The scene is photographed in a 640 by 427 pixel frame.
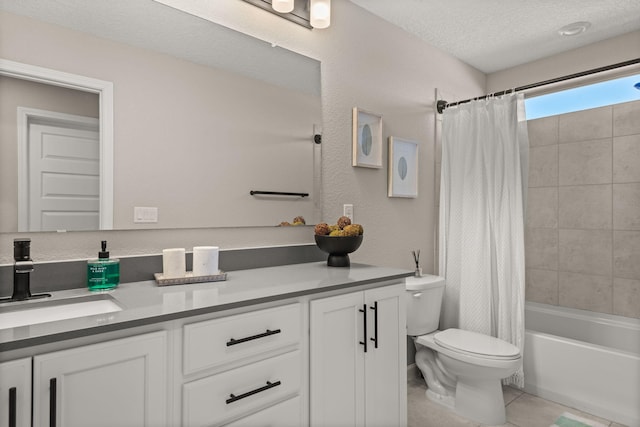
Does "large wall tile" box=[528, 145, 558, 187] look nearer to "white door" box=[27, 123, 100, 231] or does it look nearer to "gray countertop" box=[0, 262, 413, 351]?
"gray countertop" box=[0, 262, 413, 351]

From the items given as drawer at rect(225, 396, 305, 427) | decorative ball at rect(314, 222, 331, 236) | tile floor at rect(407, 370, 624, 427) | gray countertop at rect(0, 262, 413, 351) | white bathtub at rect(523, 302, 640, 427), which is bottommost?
tile floor at rect(407, 370, 624, 427)

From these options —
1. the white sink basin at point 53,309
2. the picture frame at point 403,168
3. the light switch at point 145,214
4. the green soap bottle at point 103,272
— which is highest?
the picture frame at point 403,168

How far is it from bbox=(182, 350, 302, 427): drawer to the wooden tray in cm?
41

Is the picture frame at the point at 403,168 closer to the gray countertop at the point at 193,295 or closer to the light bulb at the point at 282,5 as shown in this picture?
the gray countertop at the point at 193,295

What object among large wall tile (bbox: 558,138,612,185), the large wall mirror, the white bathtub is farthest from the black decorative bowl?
large wall tile (bbox: 558,138,612,185)

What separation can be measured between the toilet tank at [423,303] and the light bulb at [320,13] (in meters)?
1.58

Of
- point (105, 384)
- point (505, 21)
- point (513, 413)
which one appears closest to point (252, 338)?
point (105, 384)

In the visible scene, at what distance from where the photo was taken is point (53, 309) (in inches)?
45.1

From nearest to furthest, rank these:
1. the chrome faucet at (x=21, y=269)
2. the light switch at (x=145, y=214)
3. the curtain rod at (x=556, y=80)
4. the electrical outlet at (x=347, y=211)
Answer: the chrome faucet at (x=21, y=269) → the light switch at (x=145, y=214) → the curtain rod at (x=556, y=80) → the electrical outlet at (x=347, y=211)

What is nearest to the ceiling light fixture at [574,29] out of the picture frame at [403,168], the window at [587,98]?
the window at [587,98]

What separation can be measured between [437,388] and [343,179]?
144 cm

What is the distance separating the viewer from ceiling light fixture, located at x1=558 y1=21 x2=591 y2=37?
2.49 meters

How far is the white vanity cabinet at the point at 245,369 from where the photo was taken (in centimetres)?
105

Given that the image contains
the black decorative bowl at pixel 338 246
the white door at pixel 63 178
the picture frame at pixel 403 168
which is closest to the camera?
the white door at pixel 63 178
